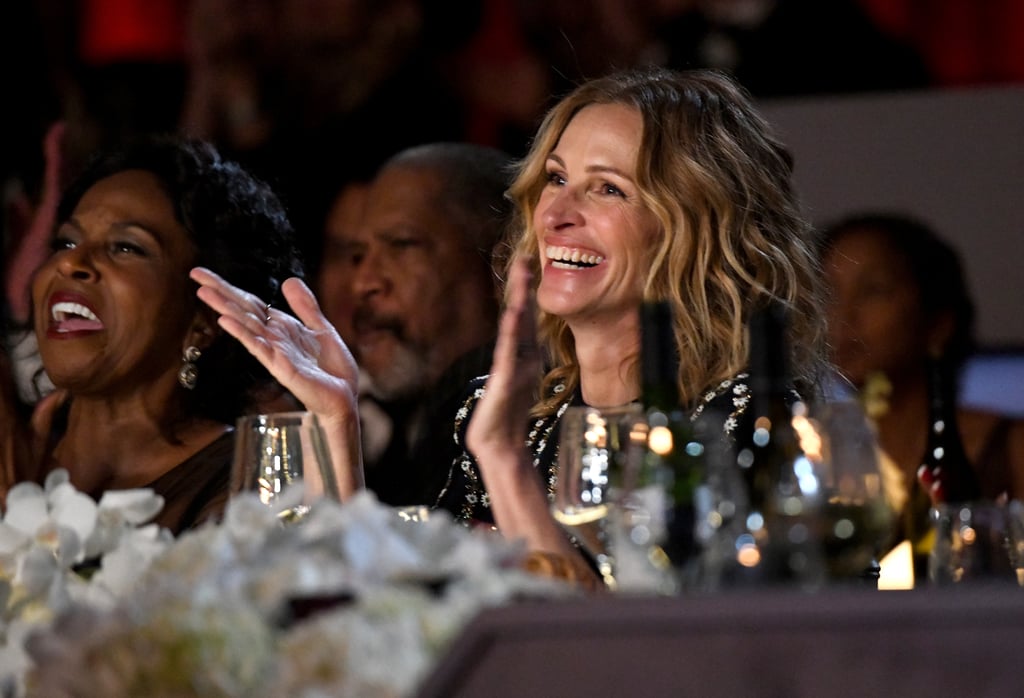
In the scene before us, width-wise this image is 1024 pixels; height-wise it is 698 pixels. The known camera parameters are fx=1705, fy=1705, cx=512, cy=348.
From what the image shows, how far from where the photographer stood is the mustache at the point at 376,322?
11.4ft

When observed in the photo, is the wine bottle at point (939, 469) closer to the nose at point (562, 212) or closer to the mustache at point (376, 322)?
the nose at point (562, 212)

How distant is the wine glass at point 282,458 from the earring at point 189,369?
1.41m

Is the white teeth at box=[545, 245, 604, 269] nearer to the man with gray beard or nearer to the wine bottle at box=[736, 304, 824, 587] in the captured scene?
the man with gray beard

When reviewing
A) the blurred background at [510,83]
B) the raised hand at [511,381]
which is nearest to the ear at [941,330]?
the blurred background at [510,83]

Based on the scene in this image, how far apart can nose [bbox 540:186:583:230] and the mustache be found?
40.6 inches

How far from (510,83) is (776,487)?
3756mm

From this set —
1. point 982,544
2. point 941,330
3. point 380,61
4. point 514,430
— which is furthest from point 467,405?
point 380,61

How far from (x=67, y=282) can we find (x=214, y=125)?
2392 millimetres

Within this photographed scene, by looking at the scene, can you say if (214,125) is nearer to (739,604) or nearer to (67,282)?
(67,282)

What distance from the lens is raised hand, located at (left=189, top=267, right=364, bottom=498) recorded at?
2.06 metres

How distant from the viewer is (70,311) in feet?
9.04

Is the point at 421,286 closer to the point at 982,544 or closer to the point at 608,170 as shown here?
the point at 608,170

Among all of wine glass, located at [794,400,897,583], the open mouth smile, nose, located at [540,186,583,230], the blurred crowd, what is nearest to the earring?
the open mouth smile

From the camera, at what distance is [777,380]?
1.16m
